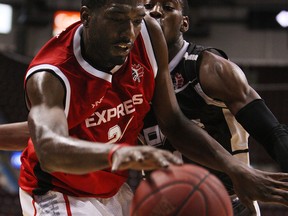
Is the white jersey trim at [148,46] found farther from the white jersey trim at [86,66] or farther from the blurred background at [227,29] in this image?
the blurred background at [227,29]

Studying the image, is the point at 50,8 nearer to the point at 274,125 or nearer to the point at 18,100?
the point at 18,100

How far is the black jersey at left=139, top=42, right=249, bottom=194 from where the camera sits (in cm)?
360

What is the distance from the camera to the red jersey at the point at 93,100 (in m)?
2.80

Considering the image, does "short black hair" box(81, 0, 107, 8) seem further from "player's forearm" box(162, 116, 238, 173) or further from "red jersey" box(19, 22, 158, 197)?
"player's forearm" box(162, 116, 238, 173)

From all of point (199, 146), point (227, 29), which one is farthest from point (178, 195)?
point (227, 29)

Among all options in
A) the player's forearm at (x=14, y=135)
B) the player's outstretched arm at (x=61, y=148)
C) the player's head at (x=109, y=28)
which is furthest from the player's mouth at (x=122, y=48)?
the player's forearm at (x=14, y=135)

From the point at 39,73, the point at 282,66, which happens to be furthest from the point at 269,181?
the point at 282,66

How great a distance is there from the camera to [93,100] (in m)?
2.85

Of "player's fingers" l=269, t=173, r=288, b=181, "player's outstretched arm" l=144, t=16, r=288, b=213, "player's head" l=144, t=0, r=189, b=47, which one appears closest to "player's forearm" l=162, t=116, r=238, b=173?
"player's outstretched arm" l=144, t=16, r=288, b=213

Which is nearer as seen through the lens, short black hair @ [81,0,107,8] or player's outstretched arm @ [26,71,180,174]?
player's outstretched arm @ [26,71,180,174]

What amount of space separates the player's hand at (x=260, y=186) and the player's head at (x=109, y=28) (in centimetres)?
73

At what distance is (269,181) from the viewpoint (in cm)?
270

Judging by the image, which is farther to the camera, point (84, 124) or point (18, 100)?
point (18, 100)

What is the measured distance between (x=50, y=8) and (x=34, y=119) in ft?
40.1
